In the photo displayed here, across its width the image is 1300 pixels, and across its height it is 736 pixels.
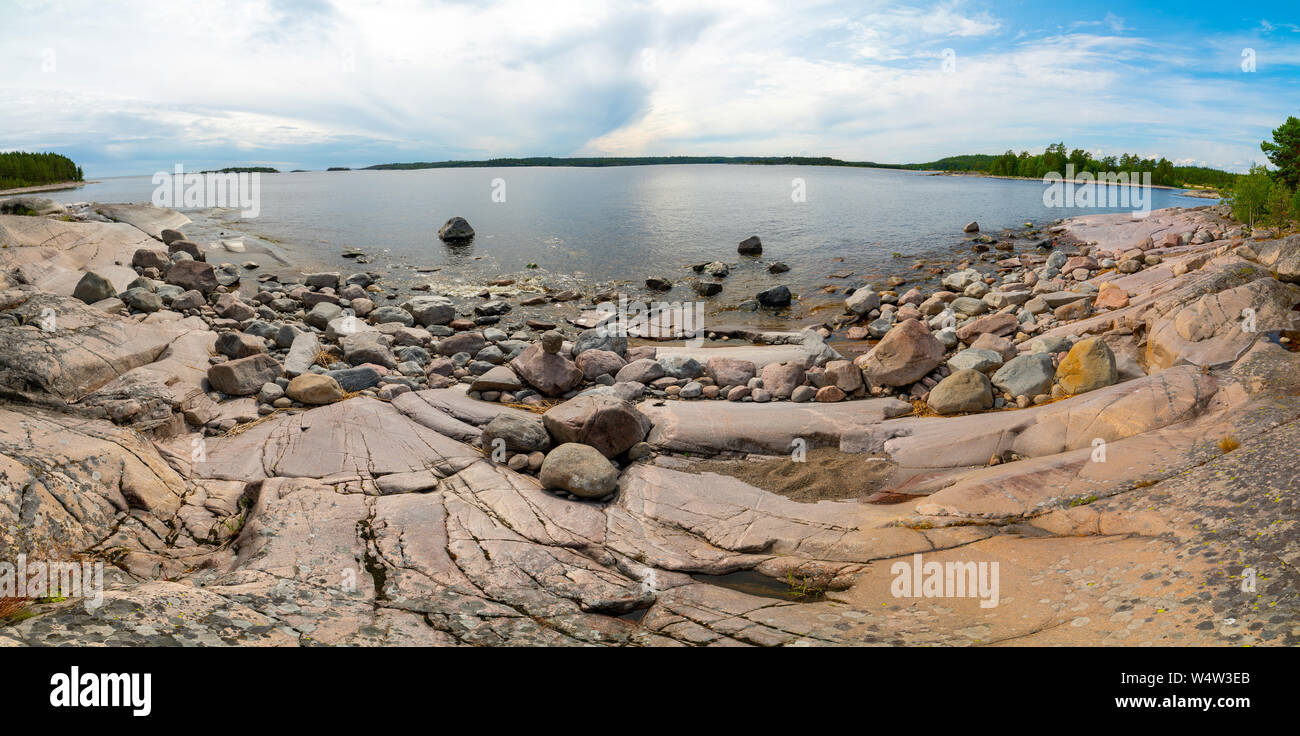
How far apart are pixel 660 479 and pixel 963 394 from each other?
24.5ft

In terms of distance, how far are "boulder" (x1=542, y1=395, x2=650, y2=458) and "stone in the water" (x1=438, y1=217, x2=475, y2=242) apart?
38.3m

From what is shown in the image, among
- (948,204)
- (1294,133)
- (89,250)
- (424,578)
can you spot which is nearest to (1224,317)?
(424,578)

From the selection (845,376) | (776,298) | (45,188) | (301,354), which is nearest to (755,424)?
(845,376)

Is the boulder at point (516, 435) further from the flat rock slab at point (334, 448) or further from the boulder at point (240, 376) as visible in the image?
the boulder at point (240, 376)

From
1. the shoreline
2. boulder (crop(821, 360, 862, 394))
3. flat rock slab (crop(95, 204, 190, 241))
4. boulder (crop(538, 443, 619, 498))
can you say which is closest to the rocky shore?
boulder (crop(538, 443, 619, 498))

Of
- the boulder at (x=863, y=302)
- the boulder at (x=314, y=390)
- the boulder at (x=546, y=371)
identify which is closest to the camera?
the boulder at (x=314, y=390)

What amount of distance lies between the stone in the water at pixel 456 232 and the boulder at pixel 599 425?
38.3m

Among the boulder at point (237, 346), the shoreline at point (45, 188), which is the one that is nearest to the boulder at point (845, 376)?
the boulder at point (237, 346)

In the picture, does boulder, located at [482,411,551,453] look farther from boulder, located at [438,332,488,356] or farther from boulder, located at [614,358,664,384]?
boulder, located at [438,332,488,356]

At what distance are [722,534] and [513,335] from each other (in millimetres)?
15452

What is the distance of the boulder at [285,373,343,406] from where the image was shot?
13180mm

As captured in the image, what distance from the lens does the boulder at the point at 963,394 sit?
43.0 feet

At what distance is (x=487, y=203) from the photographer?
82562 millimetres
